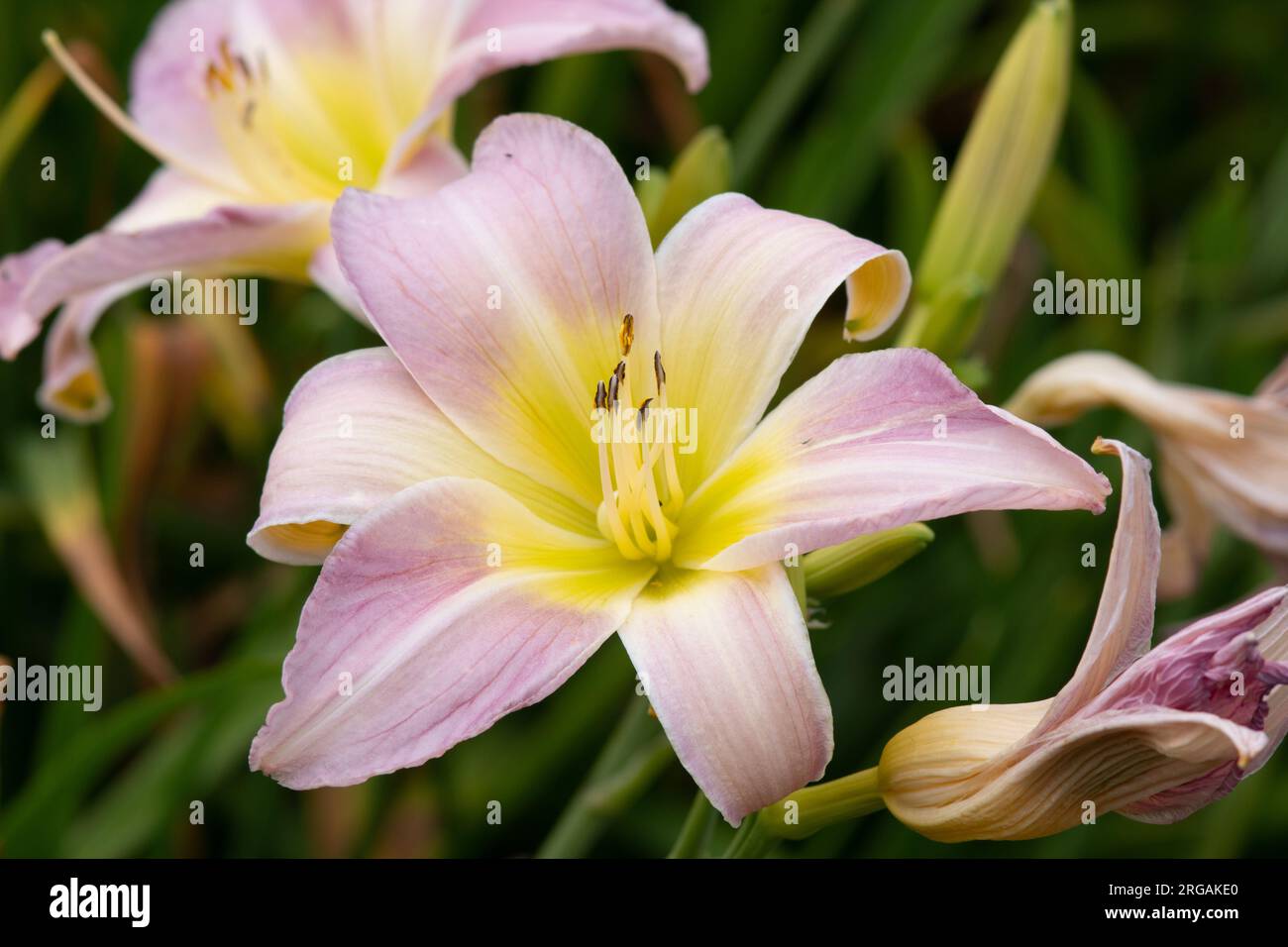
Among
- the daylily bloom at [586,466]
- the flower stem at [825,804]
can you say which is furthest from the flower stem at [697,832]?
the daylily bloom at [586,466]

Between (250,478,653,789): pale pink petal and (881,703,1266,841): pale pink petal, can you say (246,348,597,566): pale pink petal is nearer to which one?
(250,478,653,789): pale pink petal

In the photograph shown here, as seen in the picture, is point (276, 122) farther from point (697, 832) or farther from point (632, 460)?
point (697, 832)

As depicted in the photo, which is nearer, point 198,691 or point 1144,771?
point 1144,771

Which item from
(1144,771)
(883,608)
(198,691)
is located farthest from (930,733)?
(883,608)

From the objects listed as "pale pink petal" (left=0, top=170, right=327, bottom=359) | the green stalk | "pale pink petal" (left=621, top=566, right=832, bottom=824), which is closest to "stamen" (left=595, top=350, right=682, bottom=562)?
"pale pink petal" (left=621, top=566, right=832, bottom=824)
